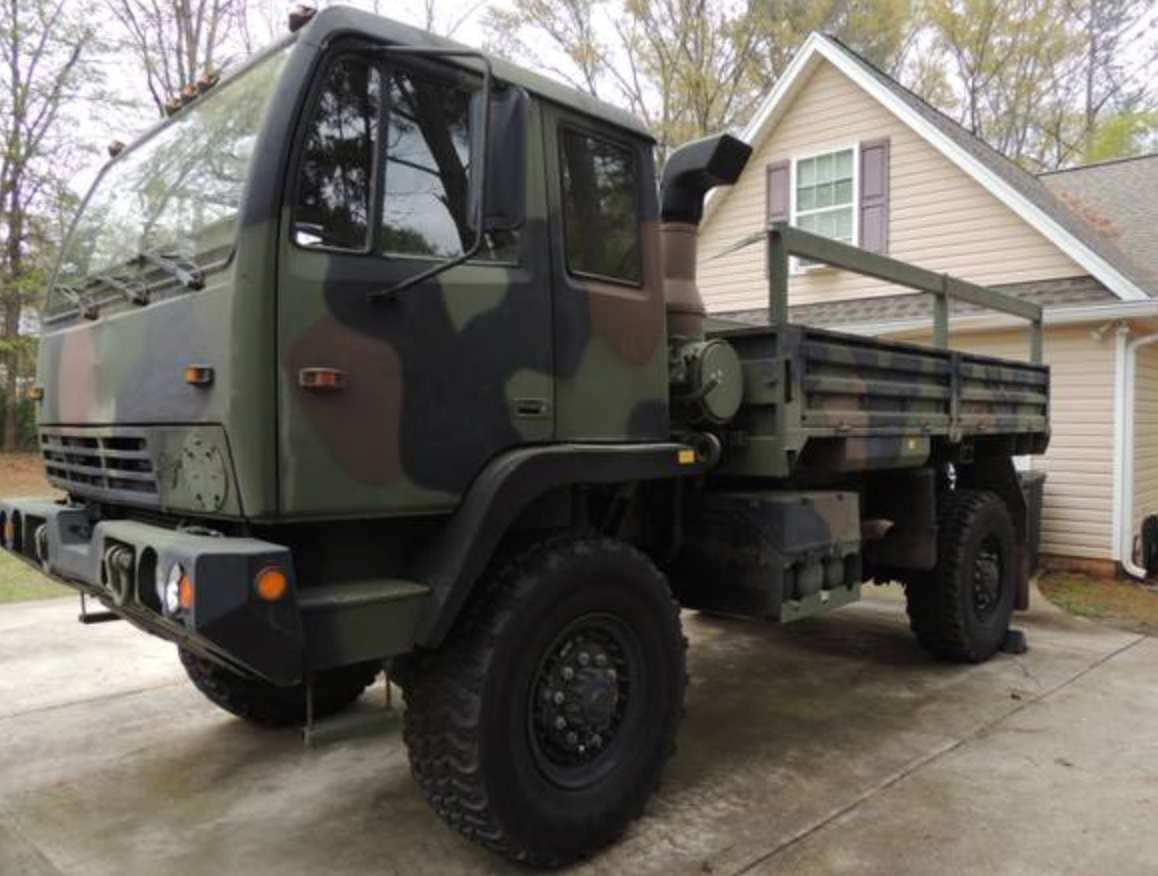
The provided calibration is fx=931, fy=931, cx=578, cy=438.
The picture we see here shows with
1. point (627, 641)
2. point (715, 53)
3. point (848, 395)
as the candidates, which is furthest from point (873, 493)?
point (715, 53)

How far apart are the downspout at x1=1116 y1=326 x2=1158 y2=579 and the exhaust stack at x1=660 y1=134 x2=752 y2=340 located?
6218mm

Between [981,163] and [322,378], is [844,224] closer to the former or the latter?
[981,163]

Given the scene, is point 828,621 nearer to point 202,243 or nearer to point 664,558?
point 664,558

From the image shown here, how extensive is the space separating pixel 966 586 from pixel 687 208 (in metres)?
2.87

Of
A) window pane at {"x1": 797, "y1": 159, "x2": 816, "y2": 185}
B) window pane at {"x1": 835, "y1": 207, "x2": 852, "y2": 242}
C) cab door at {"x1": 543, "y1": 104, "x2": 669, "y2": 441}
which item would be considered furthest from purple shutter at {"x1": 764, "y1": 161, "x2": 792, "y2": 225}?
cab door at {"x1": 543, "y1": 104, "x2": 669, "y2": 441}

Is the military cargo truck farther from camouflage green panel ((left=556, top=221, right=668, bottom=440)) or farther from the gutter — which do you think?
the gutter

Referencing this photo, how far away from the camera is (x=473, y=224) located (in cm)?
267

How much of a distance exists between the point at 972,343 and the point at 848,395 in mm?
5792

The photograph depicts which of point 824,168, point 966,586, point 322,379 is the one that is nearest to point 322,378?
point 322,379

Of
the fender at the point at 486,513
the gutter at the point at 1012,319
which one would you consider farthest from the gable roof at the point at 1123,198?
the fender at the point at 486,513

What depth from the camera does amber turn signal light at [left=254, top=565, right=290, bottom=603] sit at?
2.32 meters

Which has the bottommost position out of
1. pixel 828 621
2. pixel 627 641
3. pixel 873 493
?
pixel 828 621

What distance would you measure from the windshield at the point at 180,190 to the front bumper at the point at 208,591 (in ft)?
2.67

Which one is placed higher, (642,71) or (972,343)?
(642,71)
